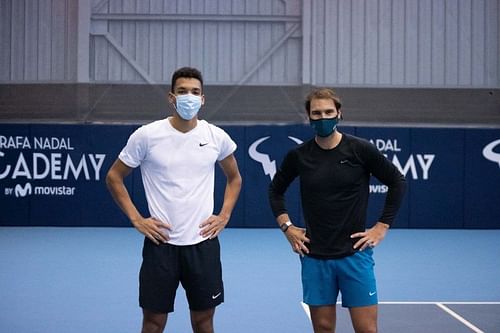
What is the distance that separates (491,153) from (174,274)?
11.5 metres

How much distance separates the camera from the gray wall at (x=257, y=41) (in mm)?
16094

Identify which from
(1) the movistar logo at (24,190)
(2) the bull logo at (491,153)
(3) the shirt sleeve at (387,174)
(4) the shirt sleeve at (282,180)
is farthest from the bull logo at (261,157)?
(3) the shirt sleeve at (387,174)

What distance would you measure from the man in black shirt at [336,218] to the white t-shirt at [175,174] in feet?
1.83

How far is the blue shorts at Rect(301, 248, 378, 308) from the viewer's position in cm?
444

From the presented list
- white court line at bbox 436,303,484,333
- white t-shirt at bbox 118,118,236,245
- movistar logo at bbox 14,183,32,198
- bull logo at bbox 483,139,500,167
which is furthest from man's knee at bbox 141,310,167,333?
bull logo at bbox 483,139,500,167

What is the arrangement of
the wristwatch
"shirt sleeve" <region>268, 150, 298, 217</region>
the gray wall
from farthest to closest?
1. the gray wall
2. the wristwatch
3. "shirt sleeve" <region>268, 150, 298, 217</region>

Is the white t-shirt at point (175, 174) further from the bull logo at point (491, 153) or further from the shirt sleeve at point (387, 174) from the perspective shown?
the bull logo at point (491, 153)

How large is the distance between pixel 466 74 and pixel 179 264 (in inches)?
503

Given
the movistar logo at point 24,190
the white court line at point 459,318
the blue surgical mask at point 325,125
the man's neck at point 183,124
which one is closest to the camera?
the blue surgical mask at point 325,125

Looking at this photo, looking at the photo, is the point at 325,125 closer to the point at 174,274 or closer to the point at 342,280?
the point at 342,280

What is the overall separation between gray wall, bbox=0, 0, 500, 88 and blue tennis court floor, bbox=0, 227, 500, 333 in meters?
3.93

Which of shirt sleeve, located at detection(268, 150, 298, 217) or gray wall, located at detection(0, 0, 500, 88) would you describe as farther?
gray wall, located at detection(0, 0, 500, 88)

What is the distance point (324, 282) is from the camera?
14.7 feet

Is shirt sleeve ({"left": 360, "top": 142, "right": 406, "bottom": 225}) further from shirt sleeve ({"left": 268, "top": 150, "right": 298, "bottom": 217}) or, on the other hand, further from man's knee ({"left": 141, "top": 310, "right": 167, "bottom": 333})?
man's knee ({"left": 141, "top": 310, "right": 167, "bottom": 333})
